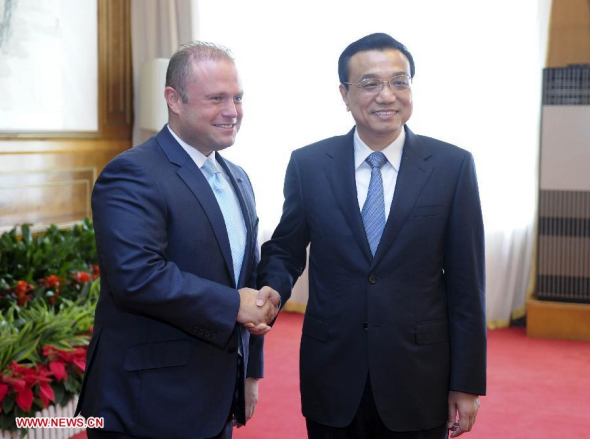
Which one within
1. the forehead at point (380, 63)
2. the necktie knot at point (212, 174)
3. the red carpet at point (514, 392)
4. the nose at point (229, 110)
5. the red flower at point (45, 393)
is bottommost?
the red carpet at point (514, 392)

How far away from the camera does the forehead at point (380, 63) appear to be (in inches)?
71.9

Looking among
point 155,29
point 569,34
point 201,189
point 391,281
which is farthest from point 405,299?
point 155,29

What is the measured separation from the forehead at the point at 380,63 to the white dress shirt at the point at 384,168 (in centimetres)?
17

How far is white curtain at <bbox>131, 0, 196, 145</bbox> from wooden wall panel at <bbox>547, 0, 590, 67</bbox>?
9.81ft

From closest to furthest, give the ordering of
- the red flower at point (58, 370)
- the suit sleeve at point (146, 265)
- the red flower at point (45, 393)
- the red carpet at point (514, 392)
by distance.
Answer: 1. the suit sleeve at point (146, 265)
2. the red flower at point (45, 393)
3. the red flower at point (58, 370)
4. the red carpet at point (514, 392)

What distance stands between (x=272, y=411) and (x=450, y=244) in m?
2.17

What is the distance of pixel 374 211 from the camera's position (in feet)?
5.92

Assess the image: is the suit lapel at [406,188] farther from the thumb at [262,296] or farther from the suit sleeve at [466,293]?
the thumb at [262,296]

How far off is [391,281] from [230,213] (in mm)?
436

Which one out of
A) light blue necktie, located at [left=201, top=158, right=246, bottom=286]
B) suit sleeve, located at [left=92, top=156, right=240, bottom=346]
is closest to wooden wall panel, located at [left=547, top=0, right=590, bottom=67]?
light blue necktie, located at [left=201, top=158, right=246, bottom=286]

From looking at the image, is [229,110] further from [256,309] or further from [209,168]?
[256,309]

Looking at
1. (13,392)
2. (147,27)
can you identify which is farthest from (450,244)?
(147,27)

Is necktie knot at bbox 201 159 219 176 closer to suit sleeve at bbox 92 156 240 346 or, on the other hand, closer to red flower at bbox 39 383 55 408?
suit sleeve at bbox 92 156 240 346

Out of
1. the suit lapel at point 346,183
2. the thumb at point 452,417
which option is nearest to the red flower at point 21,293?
the suit lapel at point 346,183
